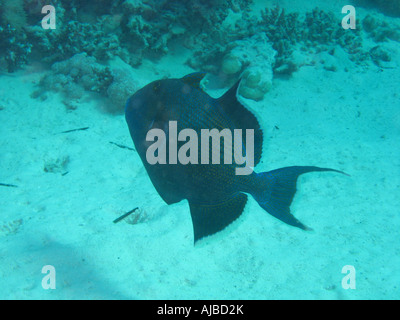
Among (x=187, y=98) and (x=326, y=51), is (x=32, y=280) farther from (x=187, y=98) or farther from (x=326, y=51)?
(x=326, y=51)

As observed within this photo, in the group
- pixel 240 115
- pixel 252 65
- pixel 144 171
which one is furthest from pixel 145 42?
pixel 240 115

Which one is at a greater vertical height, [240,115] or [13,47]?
[240,115]

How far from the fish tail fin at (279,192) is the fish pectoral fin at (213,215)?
17 cm

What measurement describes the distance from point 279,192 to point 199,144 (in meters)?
0.74

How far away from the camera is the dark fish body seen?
1.49 metres

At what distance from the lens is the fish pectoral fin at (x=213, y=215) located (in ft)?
5.21

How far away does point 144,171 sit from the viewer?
4.07 meters

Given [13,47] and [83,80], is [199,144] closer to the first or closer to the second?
[83,80]

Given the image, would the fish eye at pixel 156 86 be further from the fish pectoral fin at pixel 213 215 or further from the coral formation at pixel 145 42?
the coral formation at pixel 145 42

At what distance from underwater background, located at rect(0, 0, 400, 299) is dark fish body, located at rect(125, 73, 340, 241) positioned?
0.09 meters

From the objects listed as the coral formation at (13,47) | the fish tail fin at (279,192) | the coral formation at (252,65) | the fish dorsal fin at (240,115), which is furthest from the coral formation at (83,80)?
the fish tail fin at (279,192)

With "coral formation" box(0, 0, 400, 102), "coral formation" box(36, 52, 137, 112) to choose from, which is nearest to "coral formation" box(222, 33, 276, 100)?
"coral formation" box(0, 0, 400, 102)
